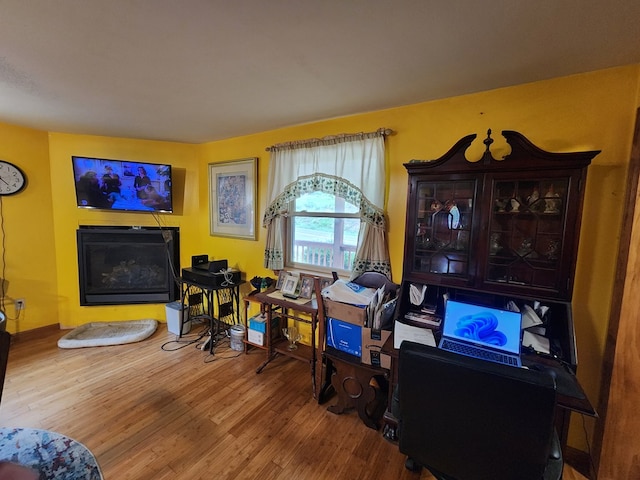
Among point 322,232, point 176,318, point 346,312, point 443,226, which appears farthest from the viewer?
point 176,318

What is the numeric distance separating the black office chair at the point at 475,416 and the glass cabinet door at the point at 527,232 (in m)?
0.79

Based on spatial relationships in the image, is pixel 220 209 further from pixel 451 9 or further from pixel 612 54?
pixel 612 54

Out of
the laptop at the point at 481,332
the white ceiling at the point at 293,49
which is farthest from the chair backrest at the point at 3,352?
the laptop at the point at 481,332

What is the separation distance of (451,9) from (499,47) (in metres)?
0.42

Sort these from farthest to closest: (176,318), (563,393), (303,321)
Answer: (176,318) → (303,321) → (563,393)

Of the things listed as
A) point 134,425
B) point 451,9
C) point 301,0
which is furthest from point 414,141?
point 134,425

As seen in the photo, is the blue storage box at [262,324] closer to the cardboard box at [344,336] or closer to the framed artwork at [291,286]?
the framed artwork at [291,286]

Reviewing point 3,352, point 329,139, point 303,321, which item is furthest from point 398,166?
point 3,352

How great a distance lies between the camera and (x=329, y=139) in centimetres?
232

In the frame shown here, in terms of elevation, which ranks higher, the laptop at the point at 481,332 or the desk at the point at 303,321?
the laptop at the point at 481,332

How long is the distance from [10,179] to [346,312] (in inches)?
141

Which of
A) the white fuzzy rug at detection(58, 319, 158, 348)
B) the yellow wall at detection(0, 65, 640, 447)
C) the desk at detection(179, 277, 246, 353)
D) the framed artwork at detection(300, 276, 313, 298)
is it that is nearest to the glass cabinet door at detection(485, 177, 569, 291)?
the yellow wall at detection(0, 65, 640, 447)

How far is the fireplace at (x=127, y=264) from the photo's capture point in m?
3.09

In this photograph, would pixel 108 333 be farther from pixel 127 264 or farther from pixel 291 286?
pixel 291 286
